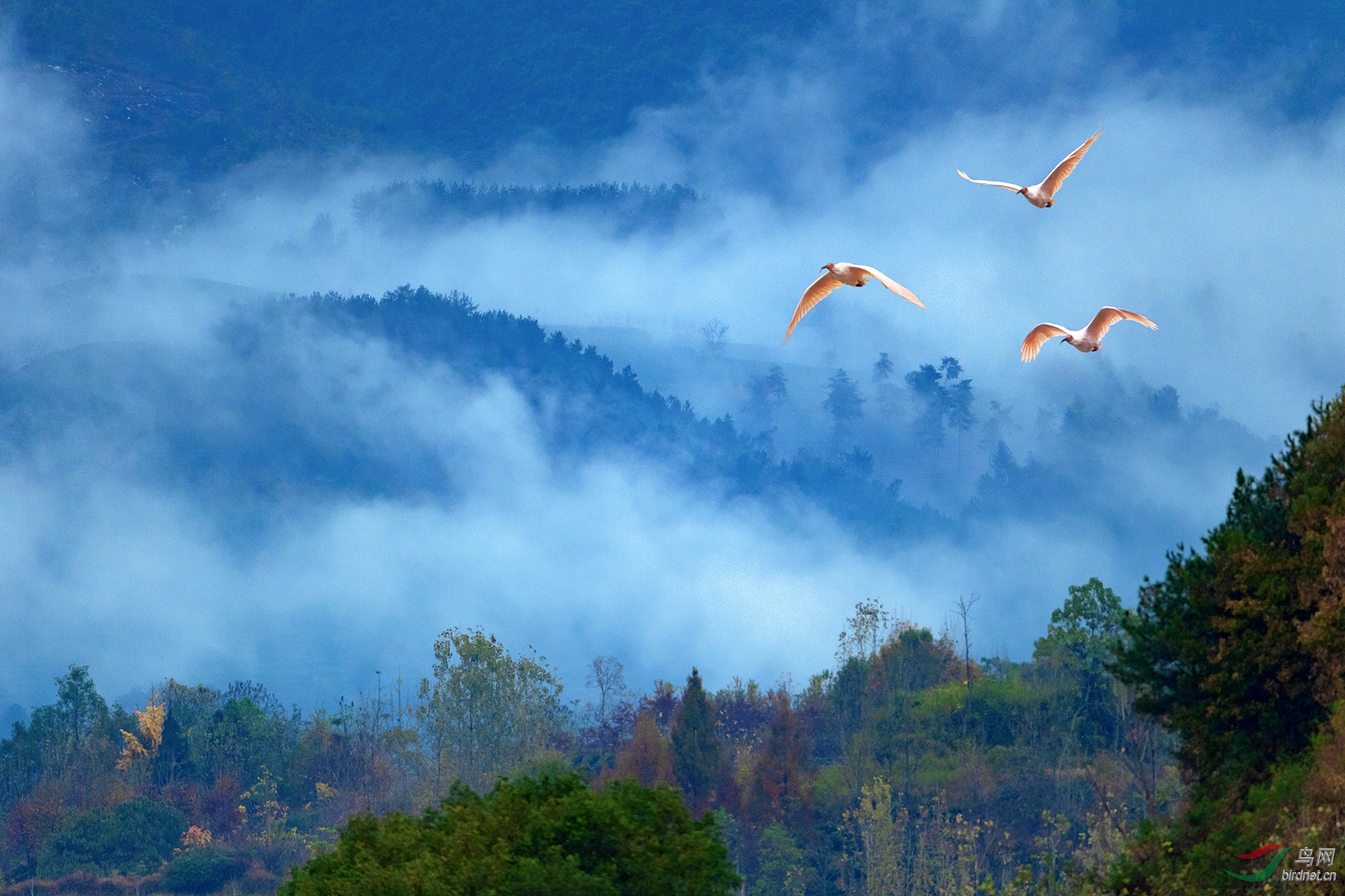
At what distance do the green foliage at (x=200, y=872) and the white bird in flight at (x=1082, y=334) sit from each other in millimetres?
53601

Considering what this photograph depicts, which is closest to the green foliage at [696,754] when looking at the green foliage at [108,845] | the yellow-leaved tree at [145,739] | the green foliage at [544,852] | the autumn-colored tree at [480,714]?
the autumn-colored tree at [480,714]

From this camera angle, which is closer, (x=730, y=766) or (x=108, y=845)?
(x=730, y=766)

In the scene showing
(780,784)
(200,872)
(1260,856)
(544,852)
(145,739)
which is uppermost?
(145,739)

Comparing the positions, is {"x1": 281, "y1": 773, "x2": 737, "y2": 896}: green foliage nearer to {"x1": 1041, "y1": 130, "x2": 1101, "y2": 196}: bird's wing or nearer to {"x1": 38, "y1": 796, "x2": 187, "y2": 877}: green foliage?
{"x1": 1041, "y1": 130, "x2": 1101, "y2": 196}: bird's wing

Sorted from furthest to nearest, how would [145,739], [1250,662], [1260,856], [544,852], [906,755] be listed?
[145,739]
[906,755]
[1250,662]
[1260,856]
[544,852]

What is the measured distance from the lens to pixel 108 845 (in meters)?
67.5

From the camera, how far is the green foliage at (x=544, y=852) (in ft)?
54.9

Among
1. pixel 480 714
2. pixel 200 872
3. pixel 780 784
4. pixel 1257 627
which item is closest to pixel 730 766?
pixel 780 784

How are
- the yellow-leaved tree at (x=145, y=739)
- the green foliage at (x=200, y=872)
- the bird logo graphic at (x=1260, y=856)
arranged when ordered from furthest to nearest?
1. the yellow-leaved tree at (x=145, y=739)
2. the green foliage at (x=200, y=872)
3. the bird logo graphic at (x=1260, y=856)

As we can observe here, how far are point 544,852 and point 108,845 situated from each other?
5843 cm

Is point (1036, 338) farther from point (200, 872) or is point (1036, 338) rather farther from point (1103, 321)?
point (200, 872)

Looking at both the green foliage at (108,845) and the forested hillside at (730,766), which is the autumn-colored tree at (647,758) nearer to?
the forested hillside at (730,766)

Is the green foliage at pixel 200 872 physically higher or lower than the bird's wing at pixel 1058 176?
lower

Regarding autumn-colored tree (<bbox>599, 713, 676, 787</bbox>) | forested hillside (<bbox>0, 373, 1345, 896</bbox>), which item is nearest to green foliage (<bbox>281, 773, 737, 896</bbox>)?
forested hillside (<bbox>0, 373, 1345, 896</bbox>)
